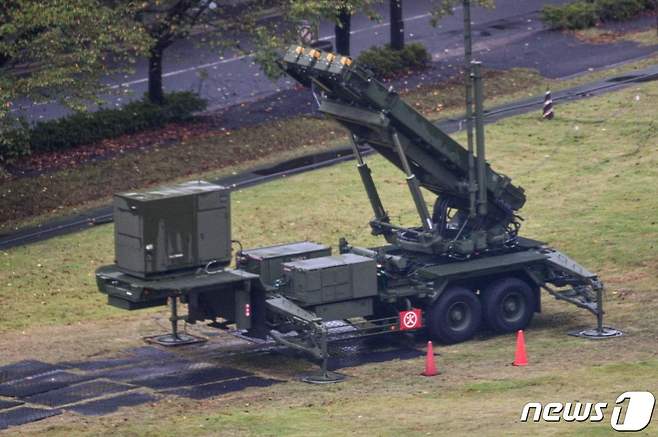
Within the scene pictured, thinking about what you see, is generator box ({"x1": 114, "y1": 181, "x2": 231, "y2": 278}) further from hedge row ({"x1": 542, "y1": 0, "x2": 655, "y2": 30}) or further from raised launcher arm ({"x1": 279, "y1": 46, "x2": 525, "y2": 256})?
hedge row ({"x1": 542, "y1": 0, "x2": 655, "y2": 30})

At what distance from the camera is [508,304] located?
27.9 meters

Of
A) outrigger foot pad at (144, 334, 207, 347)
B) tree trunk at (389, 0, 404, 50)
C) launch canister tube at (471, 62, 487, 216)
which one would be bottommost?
outrigger foot pad at (144, 334, 207, 347)

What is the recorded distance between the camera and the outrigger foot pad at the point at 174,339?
27672 millimetres

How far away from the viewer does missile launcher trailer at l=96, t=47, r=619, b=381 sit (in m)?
25.1

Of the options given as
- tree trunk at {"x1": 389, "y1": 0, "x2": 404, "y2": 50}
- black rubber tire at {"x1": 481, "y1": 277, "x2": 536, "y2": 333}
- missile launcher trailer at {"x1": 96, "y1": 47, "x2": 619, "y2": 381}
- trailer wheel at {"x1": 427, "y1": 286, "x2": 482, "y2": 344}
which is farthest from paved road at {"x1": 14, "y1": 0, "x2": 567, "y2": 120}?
trailer wheel at {"x1": 427, "y1": 286, "x2": 482, "y2": 344}

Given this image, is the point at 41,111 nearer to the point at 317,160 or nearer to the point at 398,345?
the point at 317,160

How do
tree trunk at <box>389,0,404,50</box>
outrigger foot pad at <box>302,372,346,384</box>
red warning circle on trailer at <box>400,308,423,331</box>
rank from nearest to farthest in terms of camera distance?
1. outrigger foot pad at <box>302,372,346,384</box>
2. red warning circle on trailer at <box>400,308,423,331</box>
3. tree trunk at <box>389,0,404,50</box>

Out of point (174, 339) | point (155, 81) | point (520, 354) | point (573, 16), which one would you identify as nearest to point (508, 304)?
point (520, 354)

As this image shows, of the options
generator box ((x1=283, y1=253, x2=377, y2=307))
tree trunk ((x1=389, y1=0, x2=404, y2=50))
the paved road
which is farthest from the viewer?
tree trunk ((x1=389, y1=0, x2=404, y2=50))

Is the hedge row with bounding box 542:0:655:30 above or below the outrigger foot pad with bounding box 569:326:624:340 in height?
above

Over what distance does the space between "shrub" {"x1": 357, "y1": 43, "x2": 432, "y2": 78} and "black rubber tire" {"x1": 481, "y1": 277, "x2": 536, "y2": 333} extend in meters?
22.6

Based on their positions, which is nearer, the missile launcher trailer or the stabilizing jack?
the missile launcher trailer

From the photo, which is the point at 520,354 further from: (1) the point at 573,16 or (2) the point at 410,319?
(1) the point at 573,16

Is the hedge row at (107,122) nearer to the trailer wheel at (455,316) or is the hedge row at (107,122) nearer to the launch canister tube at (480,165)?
the launch canister tube at (480,165)
